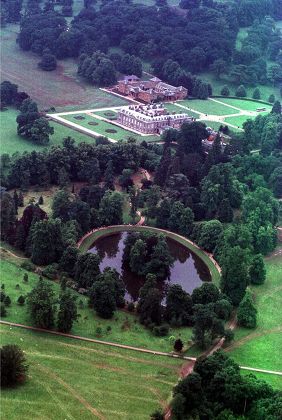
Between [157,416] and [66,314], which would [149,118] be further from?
[157,416]

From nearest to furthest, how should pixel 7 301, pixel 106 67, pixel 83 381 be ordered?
pixel 83 381, pixel 7 301, pixel 106 67

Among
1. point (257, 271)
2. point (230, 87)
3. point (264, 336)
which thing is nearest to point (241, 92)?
point (230, 87)

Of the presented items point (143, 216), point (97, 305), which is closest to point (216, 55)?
point (143, 216)

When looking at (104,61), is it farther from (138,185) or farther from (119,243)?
(119,243)

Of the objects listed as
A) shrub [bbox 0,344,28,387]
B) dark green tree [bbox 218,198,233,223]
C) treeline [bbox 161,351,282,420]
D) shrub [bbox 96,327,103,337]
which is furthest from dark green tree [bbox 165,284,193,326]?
dark green tree [bbox 218,198,233,223]

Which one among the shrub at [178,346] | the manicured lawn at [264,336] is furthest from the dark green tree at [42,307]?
the manicured lawn at [264,336]

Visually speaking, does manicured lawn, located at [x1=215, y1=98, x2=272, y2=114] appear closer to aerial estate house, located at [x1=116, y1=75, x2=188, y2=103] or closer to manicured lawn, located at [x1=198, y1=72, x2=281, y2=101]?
manicured lawn, located at [x1=198, y1=72, x2=281, y2=101]
